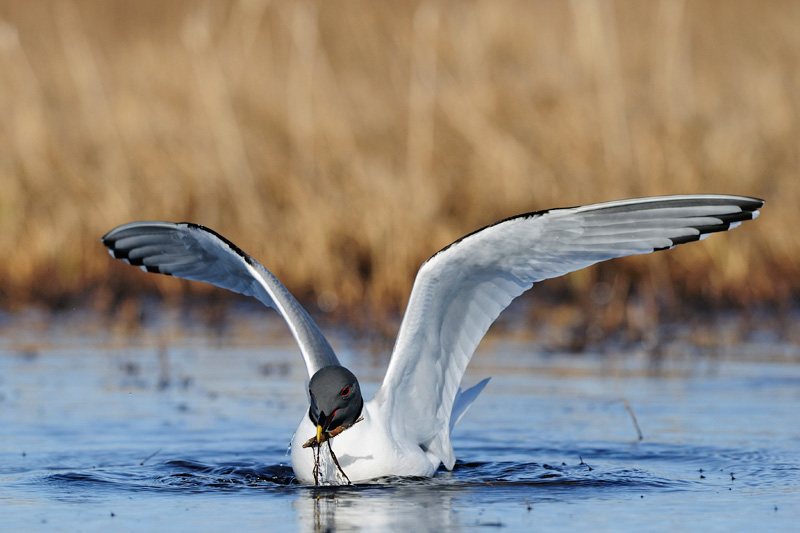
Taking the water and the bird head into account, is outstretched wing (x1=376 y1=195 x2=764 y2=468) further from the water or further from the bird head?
the water

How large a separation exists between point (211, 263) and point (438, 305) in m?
1.43

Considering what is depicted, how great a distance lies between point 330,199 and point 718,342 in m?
3.79

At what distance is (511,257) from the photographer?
6.14 m

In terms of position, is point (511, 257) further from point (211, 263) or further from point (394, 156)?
point (394, 156)

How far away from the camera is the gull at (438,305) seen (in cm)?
599

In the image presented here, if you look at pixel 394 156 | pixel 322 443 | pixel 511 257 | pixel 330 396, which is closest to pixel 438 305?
pixel 511 257

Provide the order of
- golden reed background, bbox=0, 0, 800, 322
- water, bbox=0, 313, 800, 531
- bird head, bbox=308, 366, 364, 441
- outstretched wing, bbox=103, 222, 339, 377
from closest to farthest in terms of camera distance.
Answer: water, bbox=0, 313, 800, 531
bird head, bbox=308, 366, 364, 441
outstretched wing, bbox=103, 222, 339, 377
golden reed background, bbox=0, 0, 800, 322

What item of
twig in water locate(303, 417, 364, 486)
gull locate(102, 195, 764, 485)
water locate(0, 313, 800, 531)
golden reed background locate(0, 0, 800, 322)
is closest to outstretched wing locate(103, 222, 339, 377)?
gull locate(102, 195, 764, 485)

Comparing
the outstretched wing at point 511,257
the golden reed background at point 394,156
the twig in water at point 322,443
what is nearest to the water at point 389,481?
the twig in water at point 322,443

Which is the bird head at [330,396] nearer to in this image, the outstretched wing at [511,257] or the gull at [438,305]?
the gull at [438,305]

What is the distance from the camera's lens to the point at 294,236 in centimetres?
1198

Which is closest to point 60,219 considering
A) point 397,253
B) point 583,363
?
point 397,253

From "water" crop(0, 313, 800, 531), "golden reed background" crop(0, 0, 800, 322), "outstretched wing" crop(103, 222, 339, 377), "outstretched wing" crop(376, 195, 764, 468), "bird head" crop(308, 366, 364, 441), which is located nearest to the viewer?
"water" crop(0, 313, 800, 531)

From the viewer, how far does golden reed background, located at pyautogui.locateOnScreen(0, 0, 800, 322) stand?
38.4 ft
